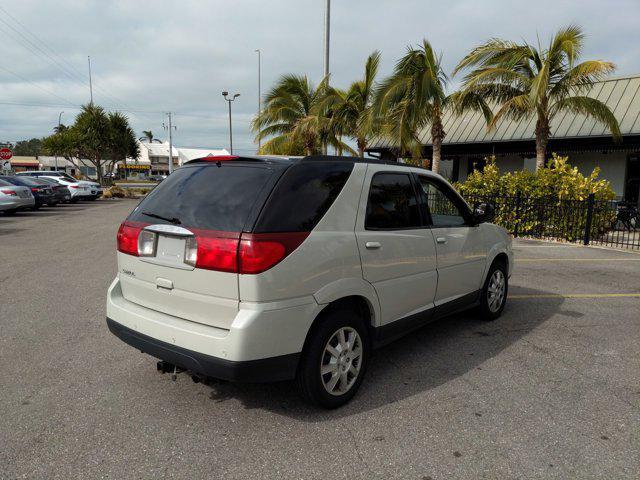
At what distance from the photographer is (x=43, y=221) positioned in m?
16.0

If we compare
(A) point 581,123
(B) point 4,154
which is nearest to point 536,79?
(A) point 581,123

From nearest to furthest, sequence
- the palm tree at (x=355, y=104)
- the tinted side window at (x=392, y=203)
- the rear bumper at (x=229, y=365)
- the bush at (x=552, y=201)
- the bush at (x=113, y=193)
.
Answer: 1. the rear bumper at (x=229, y=365)
2. the tinted side window at (x=392, y=203)
3. the bush at (x=552, y=201)
4. the palm tree at (x=355, y=104)
5. the bush at (x=113, y=193)

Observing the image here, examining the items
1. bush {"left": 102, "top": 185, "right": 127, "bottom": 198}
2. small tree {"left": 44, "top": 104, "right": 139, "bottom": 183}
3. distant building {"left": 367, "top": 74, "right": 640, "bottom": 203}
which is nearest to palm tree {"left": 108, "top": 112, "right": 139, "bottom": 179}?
small tree {"left": 44, "top": 104, "right": 139, "bottom": 183}

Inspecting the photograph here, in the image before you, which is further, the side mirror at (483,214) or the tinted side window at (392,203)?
the side mirror at (483,214)

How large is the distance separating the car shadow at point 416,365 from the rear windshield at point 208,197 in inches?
52.4

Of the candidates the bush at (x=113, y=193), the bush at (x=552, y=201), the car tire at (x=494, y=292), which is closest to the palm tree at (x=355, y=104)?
the bush at (x=552, y=201)

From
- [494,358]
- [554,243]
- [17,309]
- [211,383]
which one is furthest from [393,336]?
[554,243]

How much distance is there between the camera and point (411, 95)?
46.9ft

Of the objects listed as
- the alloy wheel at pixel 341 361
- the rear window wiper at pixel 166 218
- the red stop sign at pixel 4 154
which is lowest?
the alloy wheel at pixel 341 361

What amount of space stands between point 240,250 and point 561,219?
12272mm

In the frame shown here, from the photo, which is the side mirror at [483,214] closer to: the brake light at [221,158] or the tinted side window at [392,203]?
the tinted side window at [392,203]

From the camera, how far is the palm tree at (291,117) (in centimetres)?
2038

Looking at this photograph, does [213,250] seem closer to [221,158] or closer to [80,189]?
[221,158]

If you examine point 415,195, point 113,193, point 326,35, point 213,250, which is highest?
point 326,35
